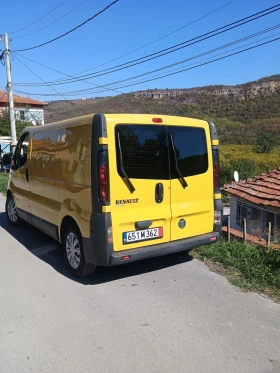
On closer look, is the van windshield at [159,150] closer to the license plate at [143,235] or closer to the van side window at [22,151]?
the license plate at [143,235]

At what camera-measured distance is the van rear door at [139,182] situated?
12.8 ft

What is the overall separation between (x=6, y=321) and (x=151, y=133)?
2.58 metres

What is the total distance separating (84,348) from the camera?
2920 millimetres

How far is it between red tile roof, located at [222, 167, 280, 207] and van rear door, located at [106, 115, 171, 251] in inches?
248

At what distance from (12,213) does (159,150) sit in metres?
4.56

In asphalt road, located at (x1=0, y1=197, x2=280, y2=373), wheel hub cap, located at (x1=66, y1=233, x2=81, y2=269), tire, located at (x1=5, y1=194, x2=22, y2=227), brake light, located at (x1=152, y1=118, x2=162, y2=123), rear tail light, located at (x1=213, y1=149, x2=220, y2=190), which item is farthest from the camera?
tire, located at (x1=5, y1=194, x2=22, y2=227)

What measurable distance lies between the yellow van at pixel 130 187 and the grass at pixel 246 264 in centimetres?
41

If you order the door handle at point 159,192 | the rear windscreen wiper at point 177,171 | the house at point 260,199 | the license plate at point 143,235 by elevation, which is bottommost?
the house at point 260,199

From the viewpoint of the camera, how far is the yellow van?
153 inches

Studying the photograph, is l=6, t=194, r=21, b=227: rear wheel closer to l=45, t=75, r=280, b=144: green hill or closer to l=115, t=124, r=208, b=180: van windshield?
l=115, t=124, r=208, b=180: van windshield

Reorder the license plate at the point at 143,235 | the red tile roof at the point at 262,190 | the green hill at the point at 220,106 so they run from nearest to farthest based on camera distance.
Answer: the license plate at the point at 143,235 < the red tile roof at the point at 262,190 < the green hill at the point at 220,106

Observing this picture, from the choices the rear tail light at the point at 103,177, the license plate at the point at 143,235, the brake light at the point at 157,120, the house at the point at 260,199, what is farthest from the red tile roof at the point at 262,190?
the rear tail light at the point at 103,177

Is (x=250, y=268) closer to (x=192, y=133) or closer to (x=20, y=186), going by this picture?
(x=192, y=133)

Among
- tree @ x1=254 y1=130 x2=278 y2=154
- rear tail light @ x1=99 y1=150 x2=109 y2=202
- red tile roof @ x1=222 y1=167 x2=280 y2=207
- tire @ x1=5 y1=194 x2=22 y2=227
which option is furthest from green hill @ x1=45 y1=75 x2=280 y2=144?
rear tail light @ x1=99 y1=150 x2=109 y2=202
